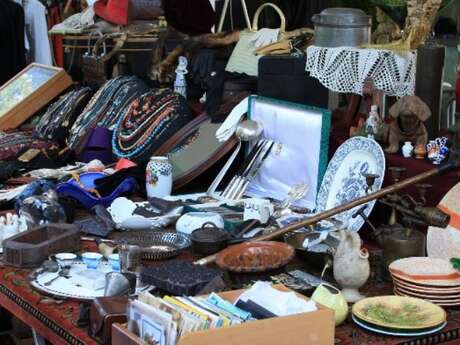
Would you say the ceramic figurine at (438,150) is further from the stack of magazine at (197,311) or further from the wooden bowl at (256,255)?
the stack of magazine at (197,311)

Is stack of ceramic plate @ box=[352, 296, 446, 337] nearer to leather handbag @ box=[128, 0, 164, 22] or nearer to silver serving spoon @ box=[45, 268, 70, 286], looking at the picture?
silver serving spoon @ box=[45, 268, 70, 286]

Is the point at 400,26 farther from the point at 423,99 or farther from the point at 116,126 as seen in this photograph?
the point at 116,126

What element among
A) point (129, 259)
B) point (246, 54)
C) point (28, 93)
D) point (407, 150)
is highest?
point (246, 54)

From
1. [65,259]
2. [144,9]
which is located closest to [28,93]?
[144,9]

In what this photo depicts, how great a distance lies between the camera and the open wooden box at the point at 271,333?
1.86m

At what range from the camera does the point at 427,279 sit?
238cm

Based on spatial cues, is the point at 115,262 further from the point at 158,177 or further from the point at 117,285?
the point at 158,177

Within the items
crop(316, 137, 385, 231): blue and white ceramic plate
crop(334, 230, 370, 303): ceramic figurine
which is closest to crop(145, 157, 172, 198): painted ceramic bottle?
crop(316, 137, 385, 231): blue and white ceramic plate

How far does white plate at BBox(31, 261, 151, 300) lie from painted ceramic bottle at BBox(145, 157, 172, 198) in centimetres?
80

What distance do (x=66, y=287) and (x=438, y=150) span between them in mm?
1238

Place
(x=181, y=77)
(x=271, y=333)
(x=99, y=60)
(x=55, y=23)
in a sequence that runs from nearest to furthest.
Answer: (x=271, y=333) < (x=181, y=77) < (x=99, y=60) < (x=55, y=23)

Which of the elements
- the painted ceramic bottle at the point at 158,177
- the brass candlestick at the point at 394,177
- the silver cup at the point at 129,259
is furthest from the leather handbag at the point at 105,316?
the painted ceramic bottle at the point at 158,177

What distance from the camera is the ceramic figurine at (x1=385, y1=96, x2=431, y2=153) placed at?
9.32 ft

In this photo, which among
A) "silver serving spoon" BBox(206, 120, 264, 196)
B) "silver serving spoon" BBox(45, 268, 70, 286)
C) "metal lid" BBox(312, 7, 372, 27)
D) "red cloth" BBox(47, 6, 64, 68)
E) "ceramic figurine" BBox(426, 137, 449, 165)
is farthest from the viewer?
"red cloth" BBox(47, 6, 64, 68)
